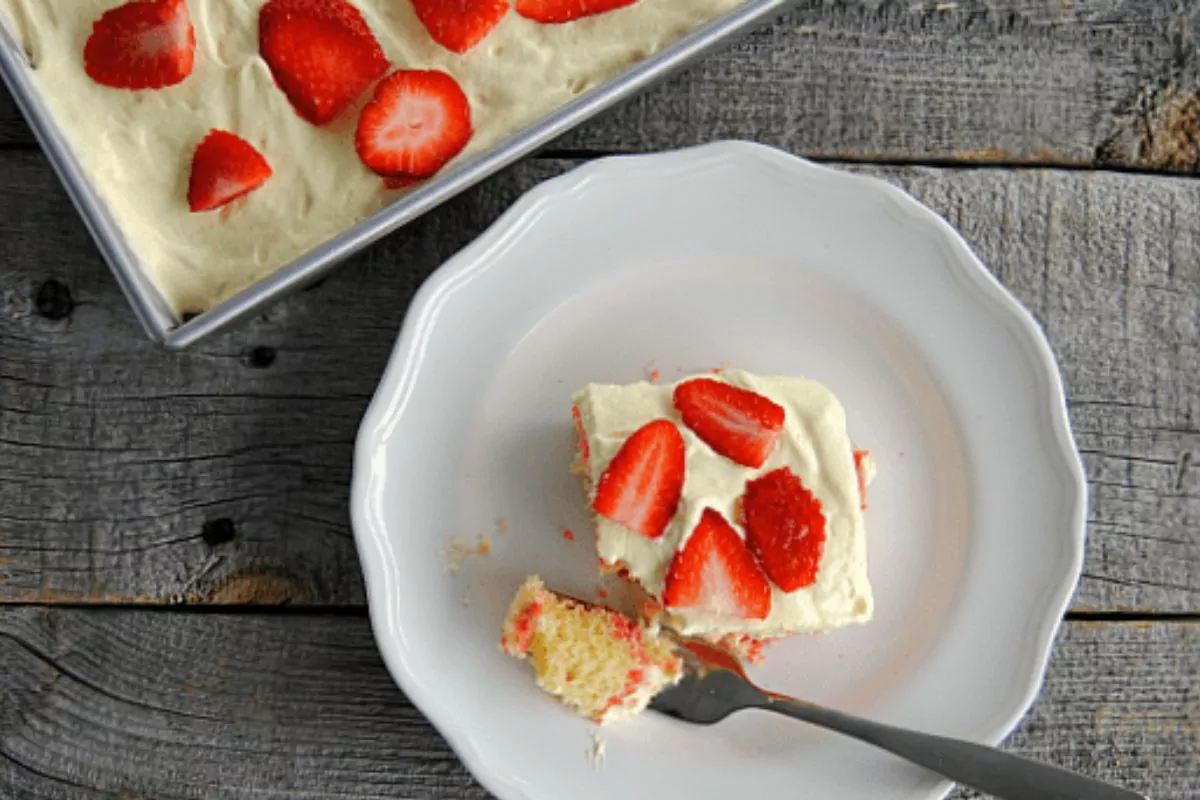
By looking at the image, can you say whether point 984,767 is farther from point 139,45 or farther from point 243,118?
point 139,45

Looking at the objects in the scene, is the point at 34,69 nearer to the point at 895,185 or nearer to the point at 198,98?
the point at 198,98

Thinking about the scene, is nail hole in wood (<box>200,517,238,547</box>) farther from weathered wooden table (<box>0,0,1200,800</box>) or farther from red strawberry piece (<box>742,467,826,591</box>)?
A: red strawberry piece (<box>742,467,826,591</box>)

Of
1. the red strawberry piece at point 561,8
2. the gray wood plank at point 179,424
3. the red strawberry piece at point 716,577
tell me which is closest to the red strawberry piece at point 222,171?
the gray wood plank at point 179,424

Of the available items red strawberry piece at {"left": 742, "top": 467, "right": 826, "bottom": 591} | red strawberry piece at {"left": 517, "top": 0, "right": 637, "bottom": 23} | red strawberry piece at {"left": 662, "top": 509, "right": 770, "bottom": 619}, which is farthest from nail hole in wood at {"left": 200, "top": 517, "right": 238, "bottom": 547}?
red strawberry piece at {"left": 517, "top": 0, "right": 637, "bottom": 23}

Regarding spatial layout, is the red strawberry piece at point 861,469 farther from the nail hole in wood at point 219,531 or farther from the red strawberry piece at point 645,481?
the nail hole in wood at point 219,531

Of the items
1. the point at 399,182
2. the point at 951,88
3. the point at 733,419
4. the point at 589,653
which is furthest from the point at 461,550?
the point at 951,88

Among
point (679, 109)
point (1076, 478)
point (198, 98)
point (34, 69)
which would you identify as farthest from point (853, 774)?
point (34, 69)
